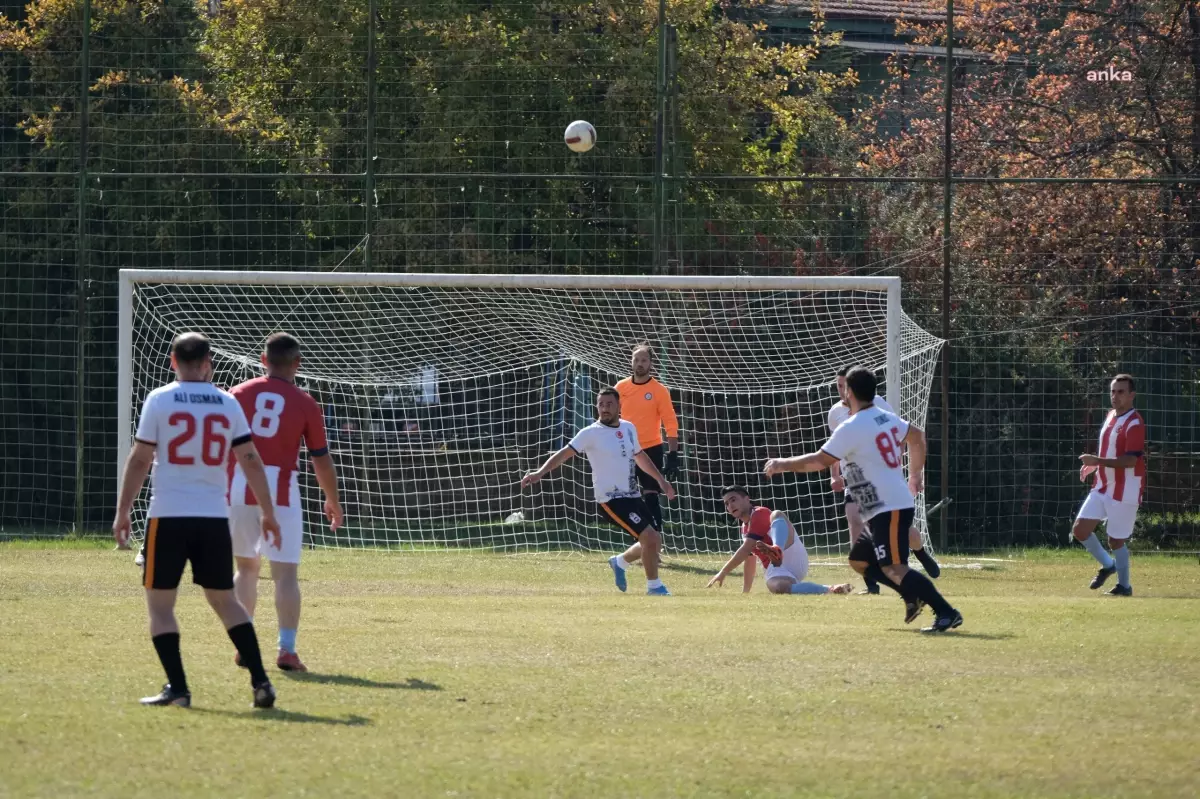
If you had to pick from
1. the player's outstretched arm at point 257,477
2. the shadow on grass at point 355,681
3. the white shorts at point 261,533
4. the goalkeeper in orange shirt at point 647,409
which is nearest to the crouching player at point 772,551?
the goalkeeper in orange shirt at point 647,409

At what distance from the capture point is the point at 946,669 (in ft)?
27.8

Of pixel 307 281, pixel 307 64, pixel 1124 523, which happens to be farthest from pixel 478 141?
pixel 1124 523

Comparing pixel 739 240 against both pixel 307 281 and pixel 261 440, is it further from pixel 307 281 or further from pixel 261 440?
pixel 261 440

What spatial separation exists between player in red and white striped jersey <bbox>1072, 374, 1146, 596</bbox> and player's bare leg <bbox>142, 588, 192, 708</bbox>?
367 inches

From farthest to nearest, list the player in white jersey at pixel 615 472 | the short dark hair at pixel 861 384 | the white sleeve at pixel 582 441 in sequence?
the white sleeve at pixel 582 441 < the player in white jersey at pixel 615 472 < the short dark hair at pixel 861 384

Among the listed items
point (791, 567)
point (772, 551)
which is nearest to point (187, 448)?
point (772, 551)

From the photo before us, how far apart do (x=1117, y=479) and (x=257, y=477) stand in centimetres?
935

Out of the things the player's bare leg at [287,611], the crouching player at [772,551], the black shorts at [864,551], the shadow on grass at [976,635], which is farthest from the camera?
the crouching player at [772,551]

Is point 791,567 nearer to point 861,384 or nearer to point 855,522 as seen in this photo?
point 855,522

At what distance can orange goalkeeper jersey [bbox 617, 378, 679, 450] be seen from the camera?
54.7 feet

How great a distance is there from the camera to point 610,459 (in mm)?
14234

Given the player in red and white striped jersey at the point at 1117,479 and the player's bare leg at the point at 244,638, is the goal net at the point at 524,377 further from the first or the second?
the player's bare leg at the point at 244,638

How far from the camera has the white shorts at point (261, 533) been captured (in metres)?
8.63

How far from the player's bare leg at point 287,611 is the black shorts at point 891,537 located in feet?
12.7
